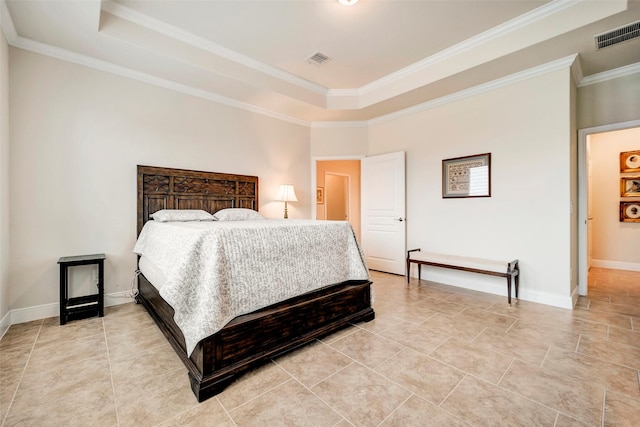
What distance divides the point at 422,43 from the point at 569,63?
1586 mm

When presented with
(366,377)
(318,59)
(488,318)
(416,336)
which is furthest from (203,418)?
(318,59)

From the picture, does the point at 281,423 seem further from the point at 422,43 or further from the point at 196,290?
the point at 422,43

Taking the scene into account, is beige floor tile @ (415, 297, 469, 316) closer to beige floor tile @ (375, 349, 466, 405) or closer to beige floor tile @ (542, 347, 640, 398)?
beige floor tile @ (542, 347, 640, 398)

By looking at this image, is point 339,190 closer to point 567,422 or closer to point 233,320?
point 233,320

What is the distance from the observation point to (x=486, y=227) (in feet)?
12.0

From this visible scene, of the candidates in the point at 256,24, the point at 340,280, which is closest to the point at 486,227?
the point at 340,280

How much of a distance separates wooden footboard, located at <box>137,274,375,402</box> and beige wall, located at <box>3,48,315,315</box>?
926mm

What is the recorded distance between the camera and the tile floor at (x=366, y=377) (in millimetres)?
1455

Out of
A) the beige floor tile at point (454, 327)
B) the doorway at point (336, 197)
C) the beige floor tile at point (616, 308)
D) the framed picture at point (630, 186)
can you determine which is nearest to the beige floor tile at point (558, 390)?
the beige floor tile at point (454, 327)

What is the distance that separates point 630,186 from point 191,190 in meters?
7.31

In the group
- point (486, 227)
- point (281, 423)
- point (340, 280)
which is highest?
point (486, 227)

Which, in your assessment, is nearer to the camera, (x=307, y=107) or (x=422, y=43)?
(x=422, y=43)

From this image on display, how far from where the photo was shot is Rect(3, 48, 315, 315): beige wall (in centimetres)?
268

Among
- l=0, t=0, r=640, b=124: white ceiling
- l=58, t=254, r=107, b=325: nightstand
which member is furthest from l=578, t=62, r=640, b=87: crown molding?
l=58, t=254, r=107, b=325: nightstand
